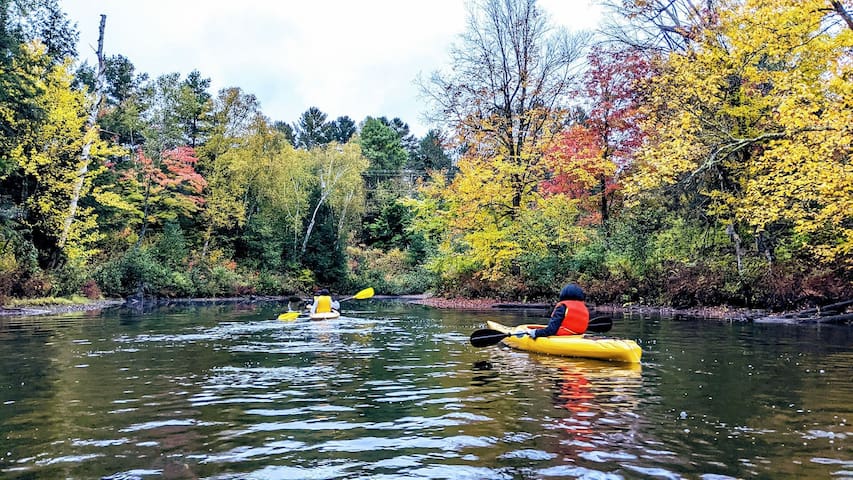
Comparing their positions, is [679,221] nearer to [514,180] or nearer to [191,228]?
[514,180]

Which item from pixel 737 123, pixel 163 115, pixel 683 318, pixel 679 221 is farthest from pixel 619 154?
pixel 163 115

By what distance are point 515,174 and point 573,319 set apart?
17.0 m

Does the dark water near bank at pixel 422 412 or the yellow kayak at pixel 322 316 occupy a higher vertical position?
the yellow kayak at pixel 322 316

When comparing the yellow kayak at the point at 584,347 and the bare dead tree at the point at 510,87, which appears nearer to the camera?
the yellow kayak at the point at 584,347

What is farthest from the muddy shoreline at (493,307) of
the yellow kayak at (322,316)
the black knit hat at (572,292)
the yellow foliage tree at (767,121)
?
the black knit hat at (572,292)

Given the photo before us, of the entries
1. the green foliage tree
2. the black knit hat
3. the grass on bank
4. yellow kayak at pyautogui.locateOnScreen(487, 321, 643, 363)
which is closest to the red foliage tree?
yellow kayak at pyautogui.locateOnScreen(487, 321, 643, 363)

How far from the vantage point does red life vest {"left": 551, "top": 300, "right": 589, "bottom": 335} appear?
1131 centimetres

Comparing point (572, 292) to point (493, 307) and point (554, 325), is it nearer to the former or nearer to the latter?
point (554, 325)

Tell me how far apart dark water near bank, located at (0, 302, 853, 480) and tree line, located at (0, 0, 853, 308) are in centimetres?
748

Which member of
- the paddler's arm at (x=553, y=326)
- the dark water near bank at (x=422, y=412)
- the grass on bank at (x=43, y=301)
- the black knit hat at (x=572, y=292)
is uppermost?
the black knit hat at (x=572, y=292)

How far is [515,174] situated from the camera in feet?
91.0

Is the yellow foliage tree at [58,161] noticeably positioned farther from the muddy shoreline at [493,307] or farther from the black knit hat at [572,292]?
the black knit hat at [572,292]

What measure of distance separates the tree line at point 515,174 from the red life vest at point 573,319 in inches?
296

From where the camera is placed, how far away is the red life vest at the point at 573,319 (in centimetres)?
1131
